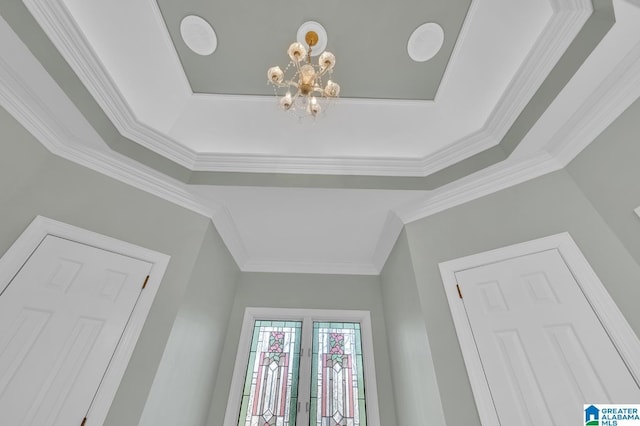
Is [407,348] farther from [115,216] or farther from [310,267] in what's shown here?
[115,216]

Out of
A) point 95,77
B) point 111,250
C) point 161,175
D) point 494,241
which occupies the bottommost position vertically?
point 111,250

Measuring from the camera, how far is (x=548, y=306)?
4.84ft

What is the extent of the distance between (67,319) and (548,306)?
2.85 m

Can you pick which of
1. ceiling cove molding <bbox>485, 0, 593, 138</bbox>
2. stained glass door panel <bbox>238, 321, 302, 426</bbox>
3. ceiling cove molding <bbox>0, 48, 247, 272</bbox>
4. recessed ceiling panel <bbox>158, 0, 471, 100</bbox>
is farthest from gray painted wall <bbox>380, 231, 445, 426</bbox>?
ceiling cove molding <bbox>0, 48, 247, 272</bbox>

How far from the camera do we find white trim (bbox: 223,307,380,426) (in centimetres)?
235

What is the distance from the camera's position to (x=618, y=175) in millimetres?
1451

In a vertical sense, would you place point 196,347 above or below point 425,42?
below

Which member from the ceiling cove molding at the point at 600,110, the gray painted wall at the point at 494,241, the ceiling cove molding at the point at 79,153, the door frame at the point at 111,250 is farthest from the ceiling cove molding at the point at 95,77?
the ceiling cove molding at the point at 600,110

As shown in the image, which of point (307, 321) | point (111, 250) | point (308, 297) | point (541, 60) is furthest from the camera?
point (308, 297)

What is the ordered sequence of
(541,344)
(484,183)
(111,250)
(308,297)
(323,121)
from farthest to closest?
(308,297) < (323,121) < (484,183) < (111,250) < (541,344)

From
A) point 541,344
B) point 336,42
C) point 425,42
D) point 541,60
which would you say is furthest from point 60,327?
point 425,42

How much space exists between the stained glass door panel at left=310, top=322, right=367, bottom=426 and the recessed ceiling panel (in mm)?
2638

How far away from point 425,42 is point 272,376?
358cm

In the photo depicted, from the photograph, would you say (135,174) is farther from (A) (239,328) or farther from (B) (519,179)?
(B) (519,179)
